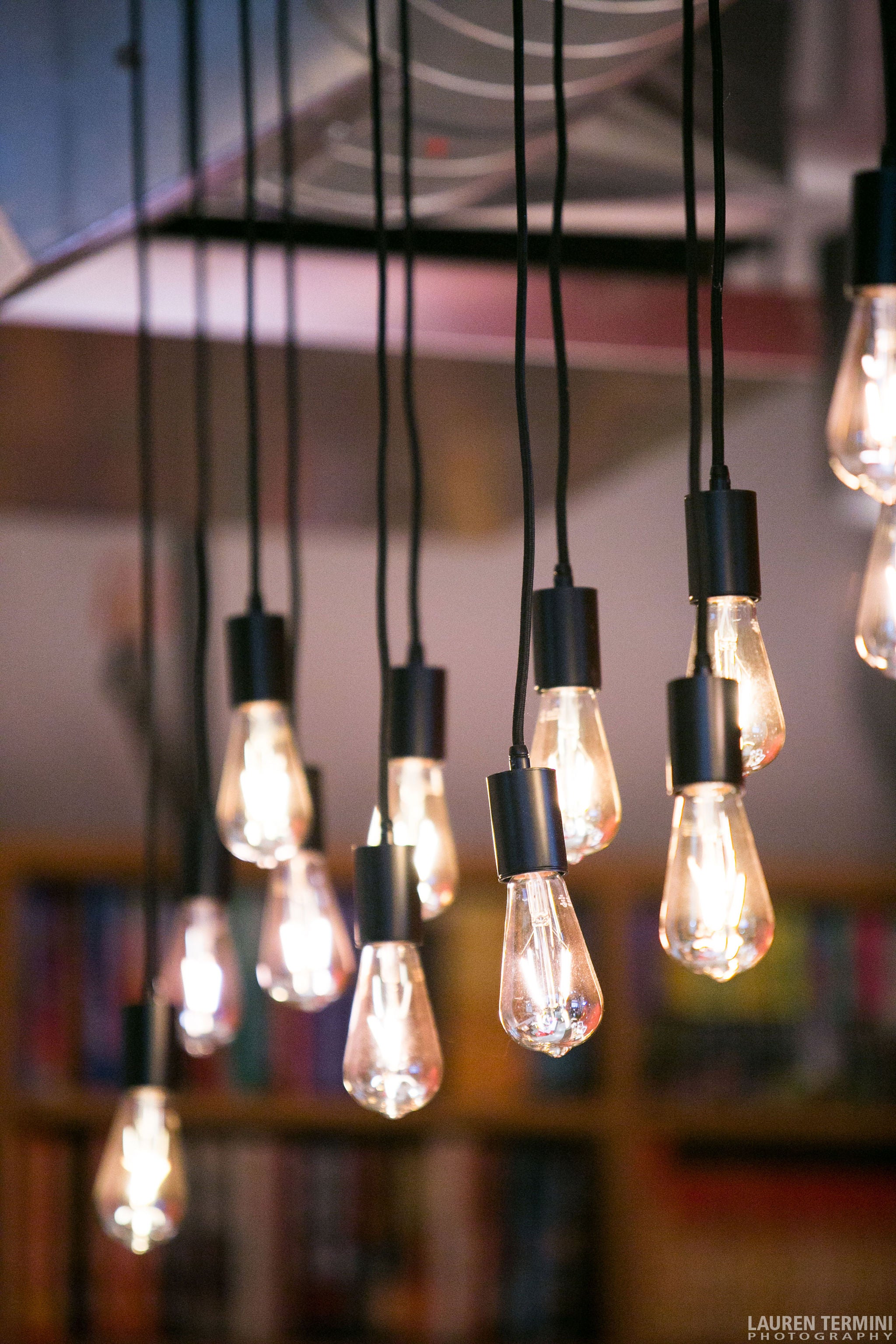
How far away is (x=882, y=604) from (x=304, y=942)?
440 mm

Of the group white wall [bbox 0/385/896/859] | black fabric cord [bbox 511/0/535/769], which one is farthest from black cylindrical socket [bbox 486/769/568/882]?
white wall [bbox 0/385/896/859]

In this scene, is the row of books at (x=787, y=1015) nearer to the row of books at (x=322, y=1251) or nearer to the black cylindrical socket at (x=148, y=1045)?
the row of books at (x=322, y=1251)

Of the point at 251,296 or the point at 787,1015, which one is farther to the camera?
the point at 787,1015

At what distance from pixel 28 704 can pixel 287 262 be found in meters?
1.97

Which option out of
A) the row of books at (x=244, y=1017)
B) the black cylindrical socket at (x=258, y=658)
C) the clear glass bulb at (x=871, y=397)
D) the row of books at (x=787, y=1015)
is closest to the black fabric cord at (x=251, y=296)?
the black cylindrical socket at (x=258, y=658)

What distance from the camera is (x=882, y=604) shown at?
0.59 meters

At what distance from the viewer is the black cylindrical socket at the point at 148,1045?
967mm

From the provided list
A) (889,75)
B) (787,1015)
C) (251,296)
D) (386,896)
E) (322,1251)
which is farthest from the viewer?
(787,1015)

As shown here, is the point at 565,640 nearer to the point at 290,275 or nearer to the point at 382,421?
the point at 382,421

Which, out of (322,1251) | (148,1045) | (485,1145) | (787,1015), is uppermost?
(148,1045)

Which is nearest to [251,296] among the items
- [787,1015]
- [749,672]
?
[749,672]

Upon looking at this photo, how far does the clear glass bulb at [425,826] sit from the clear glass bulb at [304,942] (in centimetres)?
7

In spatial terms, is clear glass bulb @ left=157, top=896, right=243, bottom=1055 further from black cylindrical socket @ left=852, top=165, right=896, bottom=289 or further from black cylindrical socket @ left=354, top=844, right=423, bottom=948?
black cylindrical socket @ left=852, top=165, right=896, bottom=289

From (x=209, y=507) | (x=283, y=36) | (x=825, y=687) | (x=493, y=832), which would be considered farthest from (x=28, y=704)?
(x=493, y=832)
